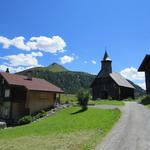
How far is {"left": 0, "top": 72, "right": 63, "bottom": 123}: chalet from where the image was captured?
43.5 m

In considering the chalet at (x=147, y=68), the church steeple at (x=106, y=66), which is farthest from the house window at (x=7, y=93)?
the church steeple at (x=106, y=66)

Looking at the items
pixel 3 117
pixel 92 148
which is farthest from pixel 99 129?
pixel 3 117

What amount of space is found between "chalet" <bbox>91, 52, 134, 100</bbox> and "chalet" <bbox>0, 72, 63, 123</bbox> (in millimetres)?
21197

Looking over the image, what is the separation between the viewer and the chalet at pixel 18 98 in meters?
43.5

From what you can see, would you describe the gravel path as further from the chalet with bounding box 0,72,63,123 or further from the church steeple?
the church steeple

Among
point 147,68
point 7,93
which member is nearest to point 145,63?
point 147,68

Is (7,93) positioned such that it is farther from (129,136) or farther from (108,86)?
(129,136)

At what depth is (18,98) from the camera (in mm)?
44281

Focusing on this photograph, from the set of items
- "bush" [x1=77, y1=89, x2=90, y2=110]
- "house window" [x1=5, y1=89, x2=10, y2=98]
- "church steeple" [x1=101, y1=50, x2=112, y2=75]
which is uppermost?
"church steeple" [x1=101, y1=50, x2=112, y2=75]

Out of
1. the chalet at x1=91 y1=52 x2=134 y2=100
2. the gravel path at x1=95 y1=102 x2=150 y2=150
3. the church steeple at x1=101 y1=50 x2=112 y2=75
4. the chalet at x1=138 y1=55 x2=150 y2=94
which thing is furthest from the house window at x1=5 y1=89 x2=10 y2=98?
the church steeple at x1=101 y1=50 x2=112 y2=75

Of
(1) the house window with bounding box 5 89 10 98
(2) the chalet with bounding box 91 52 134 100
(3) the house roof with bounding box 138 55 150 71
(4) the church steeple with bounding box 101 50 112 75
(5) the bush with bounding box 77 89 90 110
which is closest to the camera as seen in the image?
(5) the bush with bounding box 77 89 90 110

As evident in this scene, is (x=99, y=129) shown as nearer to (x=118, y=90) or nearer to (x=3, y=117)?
(x=3, y=117)

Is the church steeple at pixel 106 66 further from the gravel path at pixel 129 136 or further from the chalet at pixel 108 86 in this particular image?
the gravel path at pixel 129 136

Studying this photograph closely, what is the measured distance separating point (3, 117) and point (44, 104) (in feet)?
25.6
